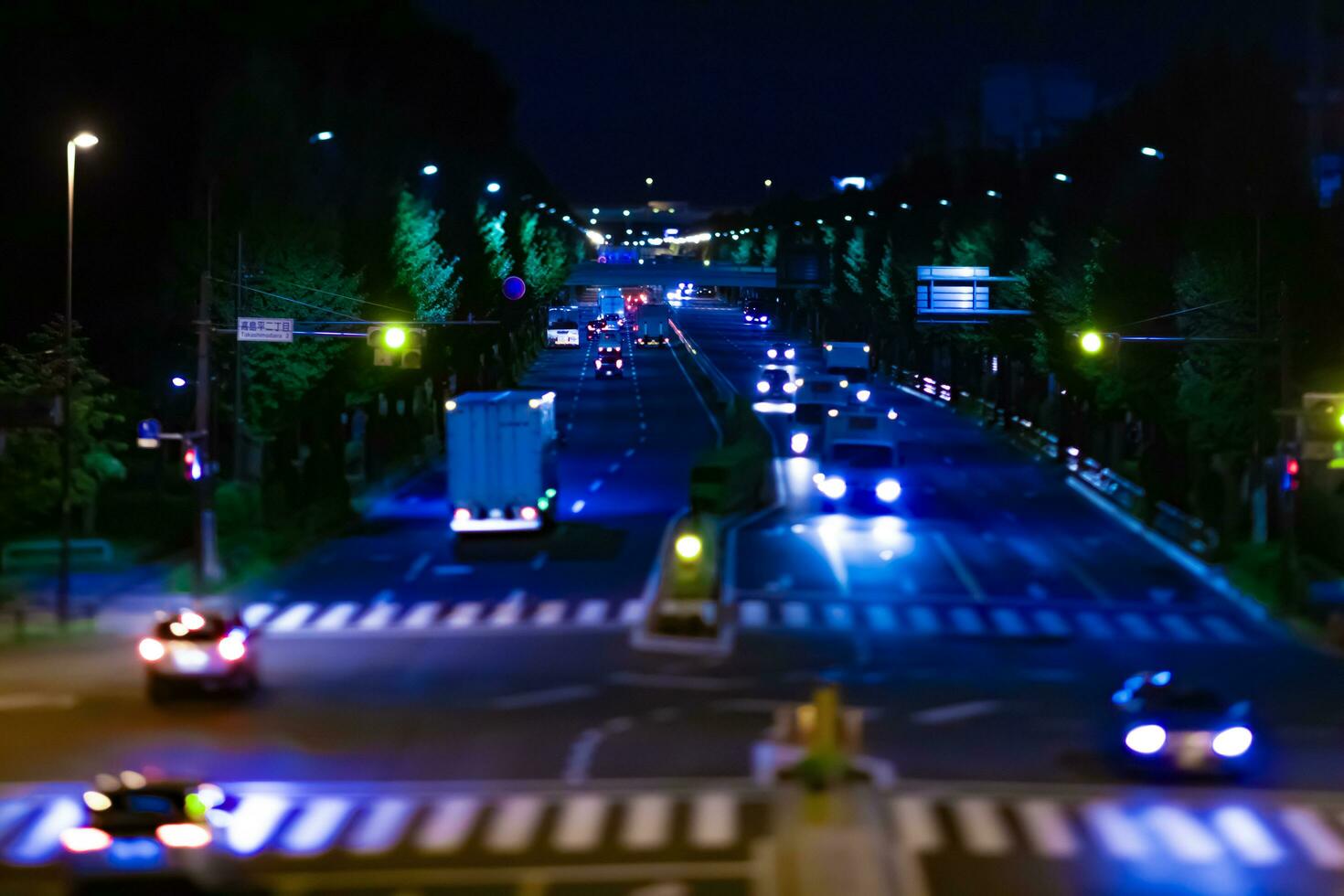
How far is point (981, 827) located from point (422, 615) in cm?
1926

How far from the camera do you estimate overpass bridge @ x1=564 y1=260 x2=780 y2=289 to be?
5995 inches

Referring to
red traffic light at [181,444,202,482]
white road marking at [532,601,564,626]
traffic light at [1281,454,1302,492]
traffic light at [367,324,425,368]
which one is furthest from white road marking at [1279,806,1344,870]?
traffic light at [367,324,425,368]

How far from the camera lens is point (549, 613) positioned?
37875mm

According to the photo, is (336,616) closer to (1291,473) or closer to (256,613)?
(256,613)

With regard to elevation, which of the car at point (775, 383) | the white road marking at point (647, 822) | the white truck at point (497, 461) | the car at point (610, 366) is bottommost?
the white road marking at point (647, 822)

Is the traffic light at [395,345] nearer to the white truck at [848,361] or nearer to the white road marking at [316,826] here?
the white road marking at [316,826]

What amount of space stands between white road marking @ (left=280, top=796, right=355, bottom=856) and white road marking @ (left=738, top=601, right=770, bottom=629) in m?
15.6

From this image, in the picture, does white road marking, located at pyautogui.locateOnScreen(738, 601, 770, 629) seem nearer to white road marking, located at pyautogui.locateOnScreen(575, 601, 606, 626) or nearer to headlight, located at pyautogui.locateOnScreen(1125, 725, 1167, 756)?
white road marking, located at pyautogui.locateOnScreen(575, 601, 606, 626)

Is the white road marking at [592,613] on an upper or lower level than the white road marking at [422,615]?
upper

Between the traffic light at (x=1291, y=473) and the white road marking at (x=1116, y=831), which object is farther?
the traffic light at (x=1291, y=473)

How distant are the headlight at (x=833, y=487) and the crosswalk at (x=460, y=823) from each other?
3517 centimetres

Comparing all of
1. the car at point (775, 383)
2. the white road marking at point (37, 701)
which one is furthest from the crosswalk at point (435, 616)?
the car at point (775, 383)

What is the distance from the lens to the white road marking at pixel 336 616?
1433 inches

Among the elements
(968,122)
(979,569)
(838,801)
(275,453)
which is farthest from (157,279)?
(968,122)
